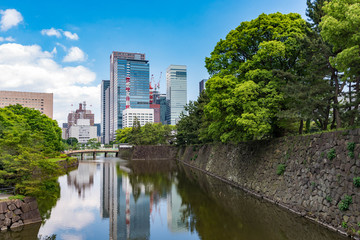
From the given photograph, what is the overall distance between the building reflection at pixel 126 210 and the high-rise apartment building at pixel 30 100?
143 meters

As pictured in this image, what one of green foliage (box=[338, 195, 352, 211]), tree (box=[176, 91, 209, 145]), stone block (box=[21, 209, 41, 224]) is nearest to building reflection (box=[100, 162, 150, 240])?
stone block (box=[21, 209, 41, 224])

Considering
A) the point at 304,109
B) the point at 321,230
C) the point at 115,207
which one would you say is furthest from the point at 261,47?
the point at 115,207

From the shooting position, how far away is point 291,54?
19656mm

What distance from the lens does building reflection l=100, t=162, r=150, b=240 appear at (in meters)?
14.2

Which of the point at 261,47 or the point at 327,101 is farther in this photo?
the point at 261,47

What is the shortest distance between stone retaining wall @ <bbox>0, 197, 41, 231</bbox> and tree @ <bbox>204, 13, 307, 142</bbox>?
1400 centimetres

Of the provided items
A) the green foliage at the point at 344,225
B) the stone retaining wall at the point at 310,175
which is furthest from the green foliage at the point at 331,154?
the green foliage at the point at 344,225

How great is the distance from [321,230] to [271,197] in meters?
6.12

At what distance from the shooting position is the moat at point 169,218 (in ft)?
43.5

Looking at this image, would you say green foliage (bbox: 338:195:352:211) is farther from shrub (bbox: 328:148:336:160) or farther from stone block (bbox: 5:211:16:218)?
stone block (bbox: 5:211:16:218)

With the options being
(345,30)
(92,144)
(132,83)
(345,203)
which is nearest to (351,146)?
(345,203)

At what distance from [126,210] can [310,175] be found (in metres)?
12.4

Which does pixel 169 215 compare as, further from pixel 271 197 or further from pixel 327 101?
pixel 327 101

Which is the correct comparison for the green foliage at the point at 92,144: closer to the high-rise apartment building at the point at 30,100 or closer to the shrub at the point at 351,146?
the high-rise apartment building at the point at 30,100
